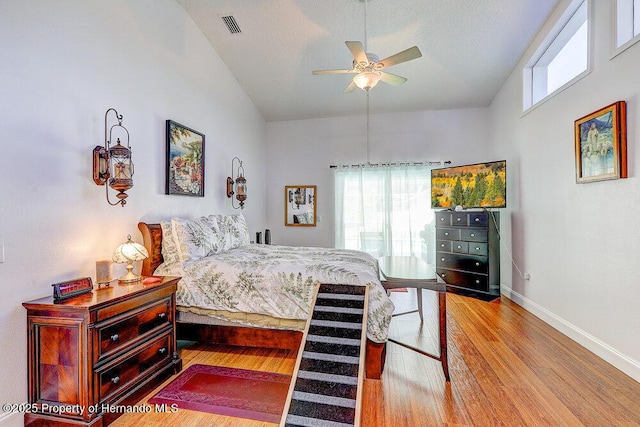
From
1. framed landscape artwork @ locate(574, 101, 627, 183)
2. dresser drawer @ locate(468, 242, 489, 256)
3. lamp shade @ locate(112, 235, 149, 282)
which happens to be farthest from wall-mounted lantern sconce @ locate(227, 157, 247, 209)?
framed landscape artwork @ locate(574, 101, 627, 183)

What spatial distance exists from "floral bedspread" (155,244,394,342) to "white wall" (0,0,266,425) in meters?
0.70

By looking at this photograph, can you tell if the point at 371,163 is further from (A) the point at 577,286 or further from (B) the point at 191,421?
(B) the point at 191,421

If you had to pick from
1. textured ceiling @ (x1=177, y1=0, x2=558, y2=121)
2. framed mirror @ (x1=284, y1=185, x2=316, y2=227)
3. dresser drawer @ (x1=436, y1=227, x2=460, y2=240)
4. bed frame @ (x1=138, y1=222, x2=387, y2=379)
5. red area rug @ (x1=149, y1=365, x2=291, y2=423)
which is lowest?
red area rug @ (x1=149, y1=365, x2=291, y2=423)

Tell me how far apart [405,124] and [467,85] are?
47.5 inches

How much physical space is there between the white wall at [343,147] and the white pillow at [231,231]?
209cm

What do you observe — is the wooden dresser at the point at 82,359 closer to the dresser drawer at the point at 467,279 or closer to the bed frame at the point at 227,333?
the bed frame at the point at 227,333

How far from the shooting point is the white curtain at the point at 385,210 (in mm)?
5602

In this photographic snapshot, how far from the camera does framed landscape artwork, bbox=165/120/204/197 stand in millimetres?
3410

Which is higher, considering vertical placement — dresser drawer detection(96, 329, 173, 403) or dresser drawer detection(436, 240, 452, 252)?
dresser drawer detection(436, 240, 452, 252)

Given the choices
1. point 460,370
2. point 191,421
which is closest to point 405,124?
point 460,370

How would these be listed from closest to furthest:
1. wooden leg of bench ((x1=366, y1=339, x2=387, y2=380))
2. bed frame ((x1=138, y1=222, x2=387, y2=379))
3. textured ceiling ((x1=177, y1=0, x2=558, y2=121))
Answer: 1. wooden leg of bench ((x1=366, y1=339, x2=387, y2=380))
2. bed frame ((x1=138, y1=222, x2=387, y2=379))
3. textured ceiling ((x1=177, y1=0, x2=558, y2=121))

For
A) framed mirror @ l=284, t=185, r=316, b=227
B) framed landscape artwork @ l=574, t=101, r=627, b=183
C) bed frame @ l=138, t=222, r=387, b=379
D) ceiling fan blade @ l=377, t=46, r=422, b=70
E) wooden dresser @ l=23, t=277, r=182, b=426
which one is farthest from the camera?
framed mirror @ l=284, t=185, r=316, b=227

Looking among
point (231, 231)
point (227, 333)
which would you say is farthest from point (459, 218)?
point (227, 333)

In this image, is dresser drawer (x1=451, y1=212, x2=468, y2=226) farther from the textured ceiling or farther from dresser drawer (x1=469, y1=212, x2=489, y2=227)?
the textured ceiling
